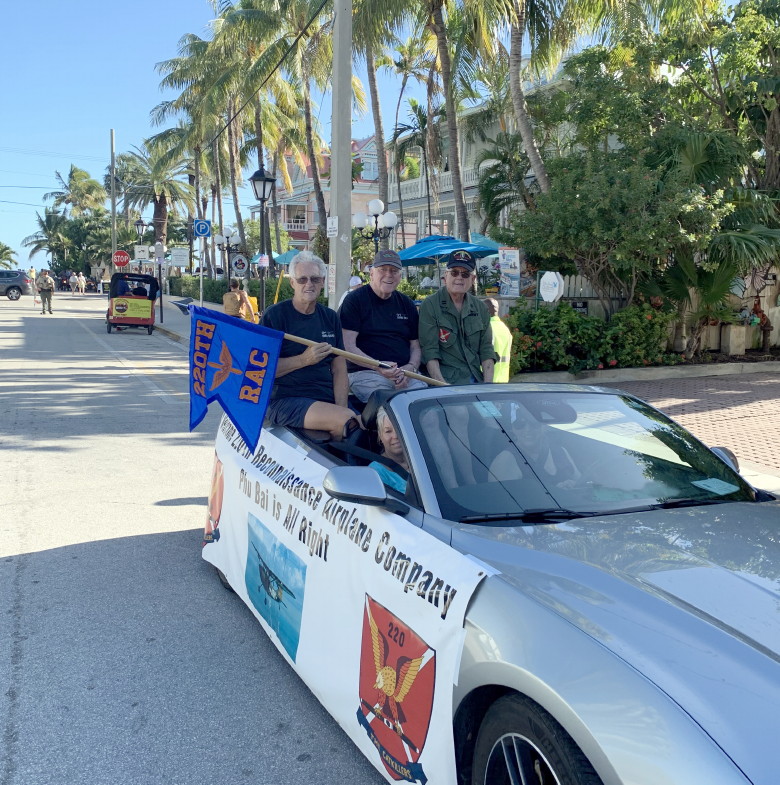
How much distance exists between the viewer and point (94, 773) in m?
2.94

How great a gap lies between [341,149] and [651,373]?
7.14 metres

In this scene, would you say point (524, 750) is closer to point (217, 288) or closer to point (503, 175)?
point (503, 175)

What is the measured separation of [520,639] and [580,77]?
17.6 m

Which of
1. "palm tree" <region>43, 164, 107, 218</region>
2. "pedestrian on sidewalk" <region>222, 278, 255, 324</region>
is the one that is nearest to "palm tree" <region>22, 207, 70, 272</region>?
"palm tree" <region>43, 164, 107, 218</region>

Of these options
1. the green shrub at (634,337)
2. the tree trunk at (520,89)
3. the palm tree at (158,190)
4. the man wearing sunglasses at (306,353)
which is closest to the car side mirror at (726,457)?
the man wearing sunglasses at (306,353)

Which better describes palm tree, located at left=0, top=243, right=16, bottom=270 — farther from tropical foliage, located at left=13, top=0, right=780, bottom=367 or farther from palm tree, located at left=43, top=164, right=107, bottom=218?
tropical foliage, located at left=13, top=0, right=780, bottom=367

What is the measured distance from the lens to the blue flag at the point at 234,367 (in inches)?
168

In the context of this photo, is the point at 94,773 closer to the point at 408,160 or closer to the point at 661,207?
the point at 661,207

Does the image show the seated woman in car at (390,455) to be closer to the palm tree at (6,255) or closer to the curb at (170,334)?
the curb at (170,334)

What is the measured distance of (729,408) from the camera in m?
11.9

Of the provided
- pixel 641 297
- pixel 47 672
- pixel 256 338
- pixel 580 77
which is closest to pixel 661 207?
pixel 641 297

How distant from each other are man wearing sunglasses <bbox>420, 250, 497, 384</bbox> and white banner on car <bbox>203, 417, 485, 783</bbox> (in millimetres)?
2004

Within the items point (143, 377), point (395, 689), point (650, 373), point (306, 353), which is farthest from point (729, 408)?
point (395, 689)

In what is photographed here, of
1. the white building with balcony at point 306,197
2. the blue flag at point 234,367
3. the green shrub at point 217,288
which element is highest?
the white building with balcony at point 306,197
